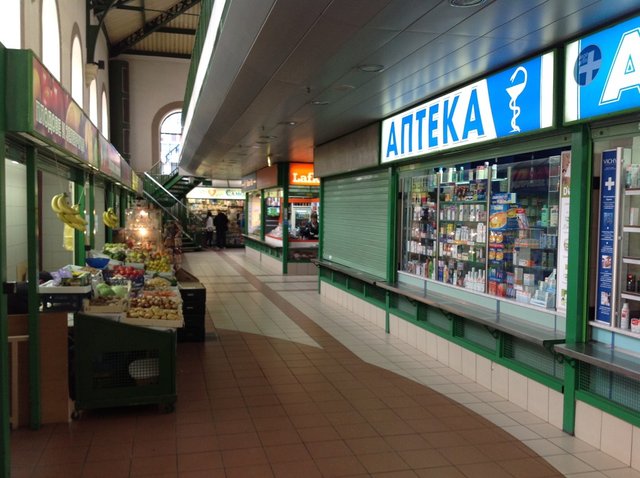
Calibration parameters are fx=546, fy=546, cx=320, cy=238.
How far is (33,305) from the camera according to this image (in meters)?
4.38

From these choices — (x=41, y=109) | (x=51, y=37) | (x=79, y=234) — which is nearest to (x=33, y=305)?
(x=41, y=109)

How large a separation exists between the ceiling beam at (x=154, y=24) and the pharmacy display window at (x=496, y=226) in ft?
57.6

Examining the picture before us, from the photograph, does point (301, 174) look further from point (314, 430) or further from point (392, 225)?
point (314, 430)

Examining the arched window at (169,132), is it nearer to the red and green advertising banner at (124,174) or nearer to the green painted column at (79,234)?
the red and green advertising banner at (124,174)

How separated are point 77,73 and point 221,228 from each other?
38.1 feet

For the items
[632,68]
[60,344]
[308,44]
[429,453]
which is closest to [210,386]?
[60,344]

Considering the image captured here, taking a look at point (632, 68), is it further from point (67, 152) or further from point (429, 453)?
point (67, 152)

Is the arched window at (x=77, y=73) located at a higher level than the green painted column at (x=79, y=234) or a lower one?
higher

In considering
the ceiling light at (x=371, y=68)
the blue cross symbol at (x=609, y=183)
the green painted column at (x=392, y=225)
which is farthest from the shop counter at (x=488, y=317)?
the ceiling light at (x=371, y=68)

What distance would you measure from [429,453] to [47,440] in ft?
9.58

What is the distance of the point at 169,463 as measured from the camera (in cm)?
385

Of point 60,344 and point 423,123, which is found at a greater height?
point 423,123

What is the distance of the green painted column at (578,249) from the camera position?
14.1 ft

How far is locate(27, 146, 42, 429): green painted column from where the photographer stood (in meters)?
4.35
